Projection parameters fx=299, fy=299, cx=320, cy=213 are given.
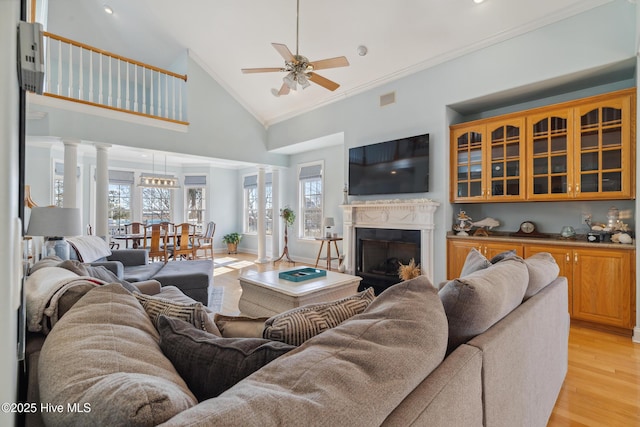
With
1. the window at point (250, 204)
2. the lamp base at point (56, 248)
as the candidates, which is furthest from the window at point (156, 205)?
the lamp base at point (56, 248)

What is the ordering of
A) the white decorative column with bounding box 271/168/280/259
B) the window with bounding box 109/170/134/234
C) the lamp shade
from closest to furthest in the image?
1. the lamp shade
2. the white decorative column with bounding box 271/168/280/259
3. the window with bounding box 109/170/134/234

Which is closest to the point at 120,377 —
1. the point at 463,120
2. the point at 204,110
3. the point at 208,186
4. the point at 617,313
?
the point at 617,313

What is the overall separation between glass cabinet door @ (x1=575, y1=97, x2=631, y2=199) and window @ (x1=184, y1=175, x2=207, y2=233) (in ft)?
26.2

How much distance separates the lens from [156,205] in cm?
814

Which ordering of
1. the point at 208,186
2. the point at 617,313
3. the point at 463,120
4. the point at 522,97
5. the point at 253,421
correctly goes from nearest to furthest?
1. the point at 253,421
2. the point at 617,313
3. the point at 522,97
4. the point at 463,120
5. the point at 208,186

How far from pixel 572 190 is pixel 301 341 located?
3637 mm

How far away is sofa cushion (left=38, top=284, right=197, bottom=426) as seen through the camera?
494 millimetres

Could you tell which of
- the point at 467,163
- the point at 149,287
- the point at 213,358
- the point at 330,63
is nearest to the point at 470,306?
the point at 213,358

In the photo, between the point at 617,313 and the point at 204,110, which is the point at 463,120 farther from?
the point at 204,110

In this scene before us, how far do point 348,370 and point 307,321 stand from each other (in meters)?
0.34

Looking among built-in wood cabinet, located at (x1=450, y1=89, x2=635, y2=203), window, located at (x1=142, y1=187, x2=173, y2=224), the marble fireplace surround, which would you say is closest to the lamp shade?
the marble fireplace surround

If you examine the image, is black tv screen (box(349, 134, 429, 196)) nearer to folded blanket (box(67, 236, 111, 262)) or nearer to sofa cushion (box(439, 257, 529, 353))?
sofa cushion (box(439, 257, 529, 353))

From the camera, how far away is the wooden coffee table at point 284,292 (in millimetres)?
2664

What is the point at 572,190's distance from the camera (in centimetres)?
321
